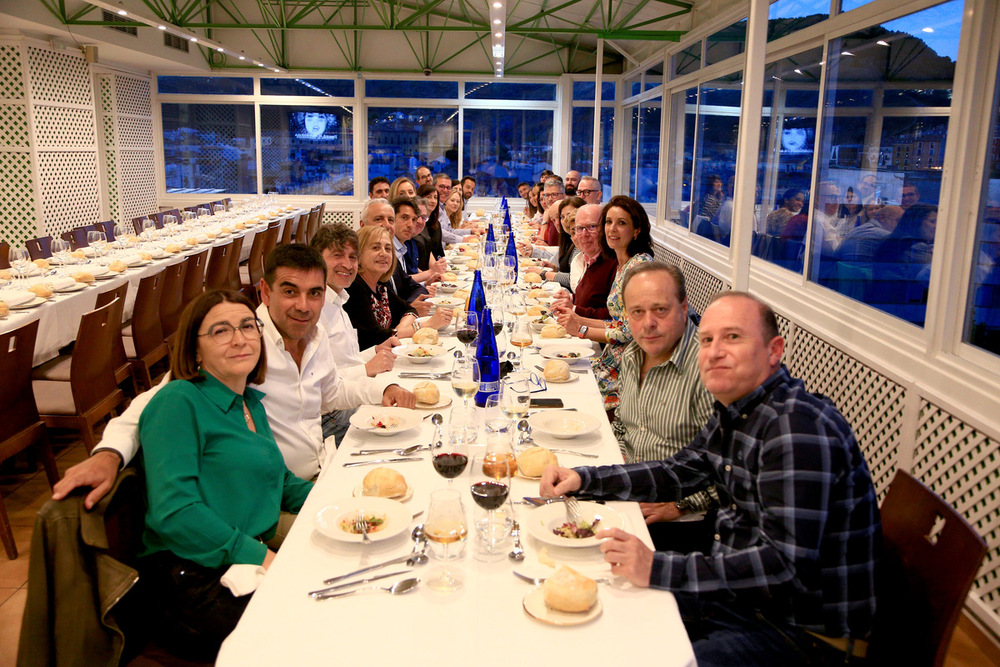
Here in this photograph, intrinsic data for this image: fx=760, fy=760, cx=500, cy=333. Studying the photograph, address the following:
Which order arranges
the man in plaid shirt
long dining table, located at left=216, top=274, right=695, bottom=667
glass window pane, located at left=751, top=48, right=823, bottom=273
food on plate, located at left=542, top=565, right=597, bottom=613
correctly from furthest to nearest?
glass window pane, located at left=751, top=48, right=823, bottom=273
the man in plaid shirt
food on plate, located at left=542, top=565, right=597, bottom=613
long dining table, located at left=216, top=274, right=695, bottom=667

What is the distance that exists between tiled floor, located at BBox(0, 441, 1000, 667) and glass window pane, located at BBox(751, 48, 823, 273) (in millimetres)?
3190

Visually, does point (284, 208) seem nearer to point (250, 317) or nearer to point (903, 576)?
point (250, 317)

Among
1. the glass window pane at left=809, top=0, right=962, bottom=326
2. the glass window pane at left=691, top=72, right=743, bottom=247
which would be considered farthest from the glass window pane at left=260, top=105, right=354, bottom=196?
the glass window pane at left=809, top=0, right=962, bottom=326

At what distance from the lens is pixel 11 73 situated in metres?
9.29

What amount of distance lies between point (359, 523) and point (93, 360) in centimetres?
279

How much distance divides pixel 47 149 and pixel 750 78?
9136 mm

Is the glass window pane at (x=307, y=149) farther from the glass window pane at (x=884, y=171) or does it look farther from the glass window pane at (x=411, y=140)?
the glass window pane at (x=884, y=171)

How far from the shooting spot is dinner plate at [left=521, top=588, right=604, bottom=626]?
57.4 inches

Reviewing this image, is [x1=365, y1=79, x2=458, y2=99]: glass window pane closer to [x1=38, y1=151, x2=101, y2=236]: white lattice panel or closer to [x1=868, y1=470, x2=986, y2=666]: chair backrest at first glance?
[x1=38, y1=151, x2=101, y2=236]: white lattice panel

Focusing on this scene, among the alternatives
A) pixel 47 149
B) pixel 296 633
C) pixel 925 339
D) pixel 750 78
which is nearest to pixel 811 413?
pixel 296 633

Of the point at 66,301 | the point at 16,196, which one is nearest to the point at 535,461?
the point at 66,301

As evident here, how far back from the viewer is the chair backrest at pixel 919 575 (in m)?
1.54

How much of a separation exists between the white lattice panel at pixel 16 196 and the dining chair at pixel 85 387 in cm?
677

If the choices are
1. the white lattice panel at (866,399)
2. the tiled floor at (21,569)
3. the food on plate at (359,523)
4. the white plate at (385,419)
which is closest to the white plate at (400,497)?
the food on plate at (359,523)
